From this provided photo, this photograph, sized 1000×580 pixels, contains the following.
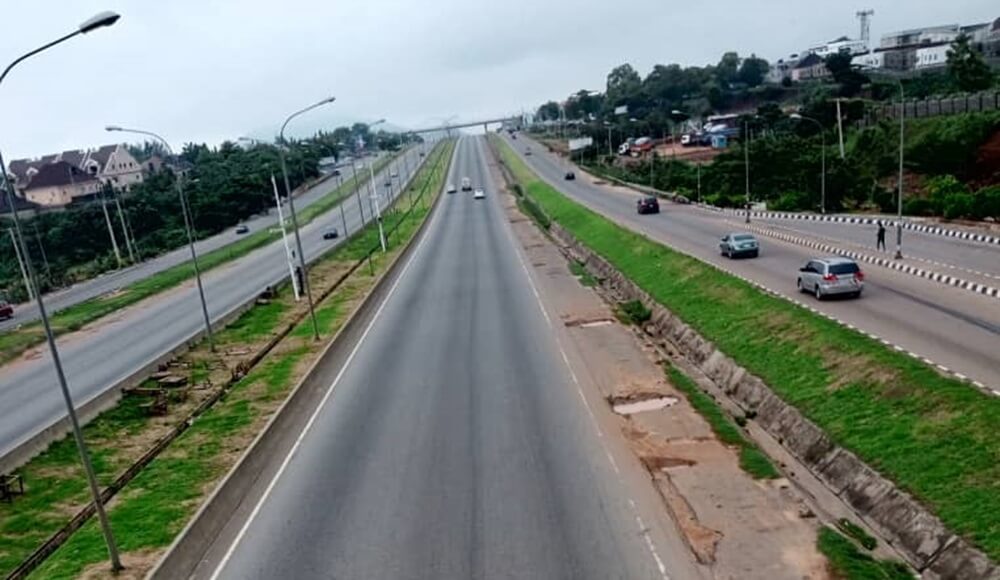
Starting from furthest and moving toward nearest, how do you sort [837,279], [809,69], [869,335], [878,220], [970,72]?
[809,69] < [970,72] < [878,220] < [837,279] < [869,335]

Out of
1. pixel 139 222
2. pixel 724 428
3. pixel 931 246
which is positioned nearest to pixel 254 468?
pixel 724 428

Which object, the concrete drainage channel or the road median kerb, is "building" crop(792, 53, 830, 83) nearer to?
the concrete drainage channel

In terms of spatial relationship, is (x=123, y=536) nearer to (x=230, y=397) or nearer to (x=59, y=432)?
(x=59, y=432)

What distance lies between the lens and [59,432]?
84.4 ft

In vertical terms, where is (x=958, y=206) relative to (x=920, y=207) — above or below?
above

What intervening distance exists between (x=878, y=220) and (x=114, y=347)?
47.4 metres

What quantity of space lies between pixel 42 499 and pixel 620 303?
97.2 ft

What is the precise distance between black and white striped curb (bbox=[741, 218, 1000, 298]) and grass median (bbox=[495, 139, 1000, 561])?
256 inches

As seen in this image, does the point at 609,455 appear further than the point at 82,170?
No

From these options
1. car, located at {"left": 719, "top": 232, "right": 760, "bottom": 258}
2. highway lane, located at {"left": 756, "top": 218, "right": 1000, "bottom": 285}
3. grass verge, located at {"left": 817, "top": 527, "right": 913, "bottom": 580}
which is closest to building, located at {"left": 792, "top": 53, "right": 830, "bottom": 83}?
highway lane, located at {"left": 756, "top": 218, "right": 1000, "bottom": 285}

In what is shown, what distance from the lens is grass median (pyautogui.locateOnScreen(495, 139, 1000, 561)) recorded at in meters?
15.8

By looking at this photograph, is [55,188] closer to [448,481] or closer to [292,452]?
[292,452]

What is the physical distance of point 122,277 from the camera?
7406 cm

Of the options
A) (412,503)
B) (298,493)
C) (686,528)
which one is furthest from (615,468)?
(298,493)
